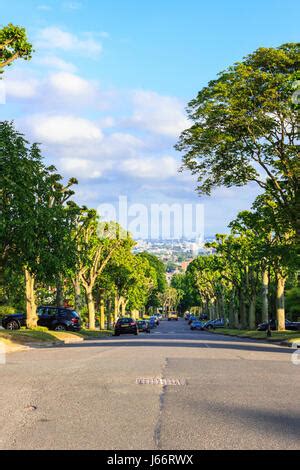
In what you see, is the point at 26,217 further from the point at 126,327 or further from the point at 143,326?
the point at 143,326

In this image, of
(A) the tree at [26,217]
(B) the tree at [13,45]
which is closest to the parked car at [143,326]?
(A) the tree at [26,217]

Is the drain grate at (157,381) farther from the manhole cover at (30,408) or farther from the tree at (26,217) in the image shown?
the tree at (26,217)

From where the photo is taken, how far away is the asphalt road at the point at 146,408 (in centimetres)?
674

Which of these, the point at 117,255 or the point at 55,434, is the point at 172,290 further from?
the point at 55,434

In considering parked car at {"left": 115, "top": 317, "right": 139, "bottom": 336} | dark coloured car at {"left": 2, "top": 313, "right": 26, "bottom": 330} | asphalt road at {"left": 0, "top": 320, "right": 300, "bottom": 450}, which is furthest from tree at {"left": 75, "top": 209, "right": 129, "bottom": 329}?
asphalt road at {"left": 0, "top": 320, "right": 300, "bottom": 450}

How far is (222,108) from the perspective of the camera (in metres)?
28.0

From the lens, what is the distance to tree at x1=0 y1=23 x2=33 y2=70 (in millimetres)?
22141

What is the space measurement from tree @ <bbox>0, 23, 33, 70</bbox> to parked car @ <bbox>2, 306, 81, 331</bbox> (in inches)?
844

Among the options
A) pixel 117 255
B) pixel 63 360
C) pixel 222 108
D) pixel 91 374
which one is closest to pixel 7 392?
pixel 91 374

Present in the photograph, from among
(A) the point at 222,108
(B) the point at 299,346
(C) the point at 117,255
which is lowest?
(B) the point at 299,346

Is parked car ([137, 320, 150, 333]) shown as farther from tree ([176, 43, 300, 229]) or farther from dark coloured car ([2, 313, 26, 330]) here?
tree ([176, 43, 300, 229])

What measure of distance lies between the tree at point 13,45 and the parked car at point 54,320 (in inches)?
844
